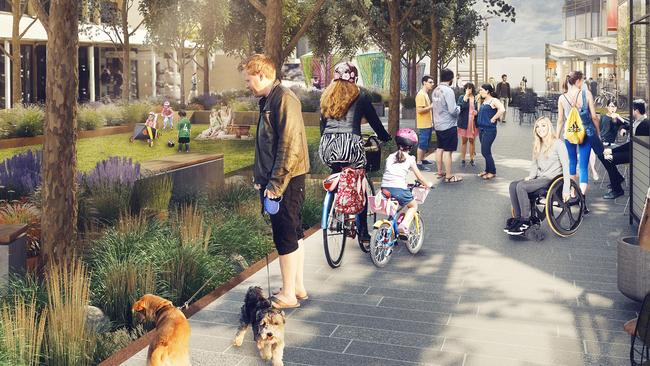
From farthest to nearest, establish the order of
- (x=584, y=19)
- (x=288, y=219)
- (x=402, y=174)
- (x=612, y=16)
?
(x=584, y=19) < (x=612, y=16) < (x=402, y=174) < (x=288, y=219)

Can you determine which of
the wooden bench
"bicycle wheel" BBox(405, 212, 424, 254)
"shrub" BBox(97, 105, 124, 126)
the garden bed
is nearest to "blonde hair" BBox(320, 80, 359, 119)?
"bicycle wheel" BBox(405, 212, 424, 254)

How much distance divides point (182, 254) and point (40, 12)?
9.76 feet

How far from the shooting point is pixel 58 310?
5.63 metres

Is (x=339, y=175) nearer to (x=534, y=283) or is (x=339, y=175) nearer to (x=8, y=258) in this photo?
(x=534, y=283)

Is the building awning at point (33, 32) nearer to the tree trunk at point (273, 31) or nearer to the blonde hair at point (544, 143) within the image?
the tree trunk at point (273, 31)

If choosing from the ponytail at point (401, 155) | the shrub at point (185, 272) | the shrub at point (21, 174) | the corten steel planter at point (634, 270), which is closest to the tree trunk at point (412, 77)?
the shrub at point (21, 174)

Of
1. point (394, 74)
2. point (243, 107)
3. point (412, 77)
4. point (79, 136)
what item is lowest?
point (79, 136)

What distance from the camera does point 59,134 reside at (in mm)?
7336

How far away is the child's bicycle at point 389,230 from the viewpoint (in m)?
8.27

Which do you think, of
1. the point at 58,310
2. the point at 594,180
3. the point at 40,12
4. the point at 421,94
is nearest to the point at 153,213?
the point at 40,12

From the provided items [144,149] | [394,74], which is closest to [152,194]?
[394,74]

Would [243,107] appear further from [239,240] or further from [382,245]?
[382,245]

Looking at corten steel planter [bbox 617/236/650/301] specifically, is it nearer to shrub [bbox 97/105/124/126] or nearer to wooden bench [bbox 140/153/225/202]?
wooden bench [bbox 140/153/225/202]

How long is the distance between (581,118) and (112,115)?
71.1 ft
